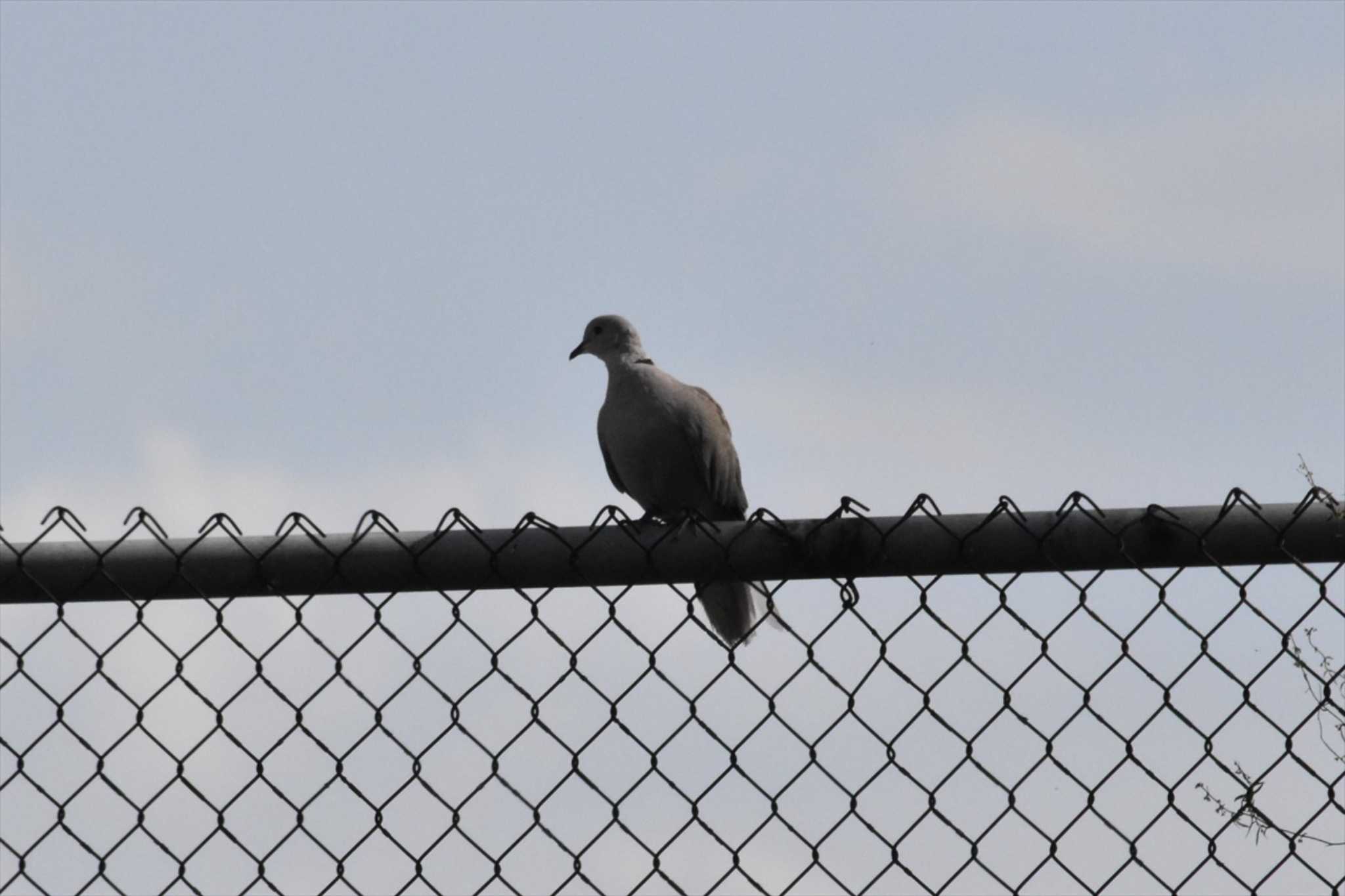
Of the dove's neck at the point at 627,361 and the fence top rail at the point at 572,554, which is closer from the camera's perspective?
the fence top rail at the point at 572,554

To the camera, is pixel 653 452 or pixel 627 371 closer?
pixel 653 452

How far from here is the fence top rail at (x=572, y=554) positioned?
3307 mm

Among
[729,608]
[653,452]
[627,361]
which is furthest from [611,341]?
[729,608]

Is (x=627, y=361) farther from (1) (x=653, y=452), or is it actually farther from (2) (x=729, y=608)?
(2) (x=729, y=608)

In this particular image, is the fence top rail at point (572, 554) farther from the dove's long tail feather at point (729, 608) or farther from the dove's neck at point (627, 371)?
the dove's neck at point (627, 371)

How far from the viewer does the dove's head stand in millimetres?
7516

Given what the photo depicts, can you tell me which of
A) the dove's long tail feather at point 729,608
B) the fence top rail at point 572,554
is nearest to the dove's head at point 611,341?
the dove's long tail feather at point 729,608

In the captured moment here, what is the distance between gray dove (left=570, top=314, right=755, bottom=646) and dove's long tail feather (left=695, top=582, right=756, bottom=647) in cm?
188

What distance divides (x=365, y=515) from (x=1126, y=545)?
1.27 m

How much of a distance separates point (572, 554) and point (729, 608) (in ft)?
3.99

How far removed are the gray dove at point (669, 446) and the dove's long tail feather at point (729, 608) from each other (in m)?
1.88

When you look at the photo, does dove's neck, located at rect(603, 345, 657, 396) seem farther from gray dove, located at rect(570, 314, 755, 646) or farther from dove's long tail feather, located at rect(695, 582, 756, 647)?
dove's long tail feather, located at rect(695, 582, 756, 647)

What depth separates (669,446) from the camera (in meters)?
6.65

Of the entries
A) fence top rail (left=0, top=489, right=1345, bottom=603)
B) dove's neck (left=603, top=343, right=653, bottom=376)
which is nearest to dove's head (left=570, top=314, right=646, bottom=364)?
dove's neck (left=603, top=343, right=653, bottom=376)
